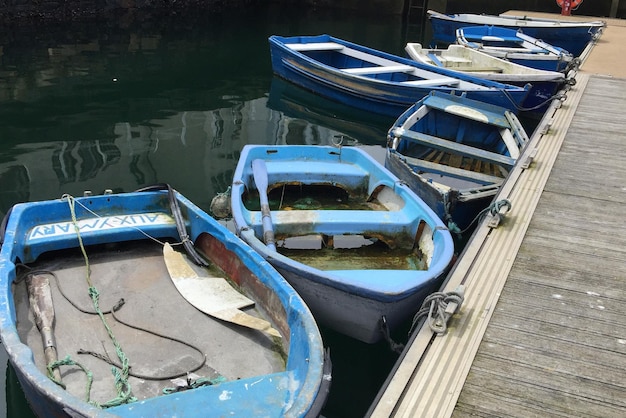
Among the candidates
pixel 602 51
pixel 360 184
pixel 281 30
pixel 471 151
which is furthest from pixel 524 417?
pixel 281 30

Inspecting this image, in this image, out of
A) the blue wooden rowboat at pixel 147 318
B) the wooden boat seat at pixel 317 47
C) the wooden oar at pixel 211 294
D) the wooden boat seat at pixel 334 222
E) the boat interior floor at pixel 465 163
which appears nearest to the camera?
the blue wooden rowboat at pixel 147 318

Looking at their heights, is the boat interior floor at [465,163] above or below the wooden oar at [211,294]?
below

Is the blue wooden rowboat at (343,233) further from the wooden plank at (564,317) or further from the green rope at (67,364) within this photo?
the green rope at (67,364)

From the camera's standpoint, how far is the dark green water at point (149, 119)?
31.0 feet

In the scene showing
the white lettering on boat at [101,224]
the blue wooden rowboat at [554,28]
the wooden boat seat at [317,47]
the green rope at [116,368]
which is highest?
the blue wooden rowboat at [554,28]

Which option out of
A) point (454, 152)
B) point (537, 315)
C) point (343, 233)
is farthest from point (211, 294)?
point (454, 152)

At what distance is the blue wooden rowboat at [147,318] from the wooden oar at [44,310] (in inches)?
0.5

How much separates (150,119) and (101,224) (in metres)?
7.49

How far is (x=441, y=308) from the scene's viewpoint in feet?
13.5

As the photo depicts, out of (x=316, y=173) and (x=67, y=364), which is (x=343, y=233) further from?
(x=67, y=364)

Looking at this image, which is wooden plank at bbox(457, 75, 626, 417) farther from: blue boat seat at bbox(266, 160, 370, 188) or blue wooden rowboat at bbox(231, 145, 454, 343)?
blue boat seat at bbox(266, 160, 370, 188)

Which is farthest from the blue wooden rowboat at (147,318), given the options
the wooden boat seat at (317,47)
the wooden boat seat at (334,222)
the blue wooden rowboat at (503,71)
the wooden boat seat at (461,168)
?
the wooden boat seat at (317,47)

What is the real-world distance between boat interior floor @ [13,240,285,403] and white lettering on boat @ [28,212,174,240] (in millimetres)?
274

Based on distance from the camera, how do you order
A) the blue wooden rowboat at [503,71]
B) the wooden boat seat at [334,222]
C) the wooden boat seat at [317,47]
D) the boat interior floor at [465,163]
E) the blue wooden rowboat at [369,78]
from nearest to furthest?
1. the wooden boat seat at [334,222]
2. the boat interior floor at [465,163]
3. the blue wooden rowboat at [369,78]
4. the blue wooden rowboat at [503,71]
5. the wooden boat seat at [317,47]
